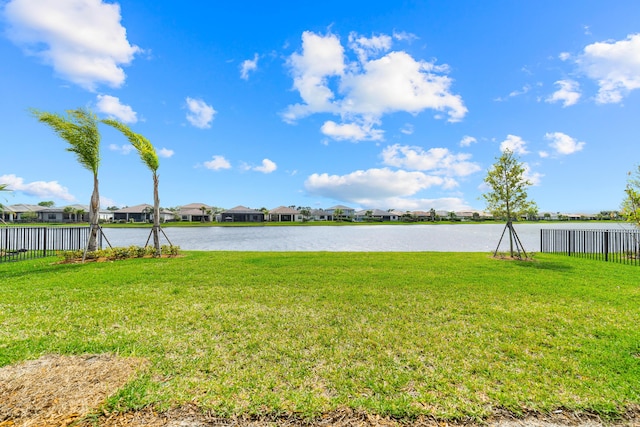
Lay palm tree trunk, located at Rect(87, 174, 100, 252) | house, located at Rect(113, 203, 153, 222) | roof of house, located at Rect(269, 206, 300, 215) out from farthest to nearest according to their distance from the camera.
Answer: roof of house, located at Rect(269, 206, 300, 215) → house, located at Rect(113, 203, 153, 222) → palm tree trunk, located at Rect(87, 174, 100, 252)

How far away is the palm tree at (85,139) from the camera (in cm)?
1088

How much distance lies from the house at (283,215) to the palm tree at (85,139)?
58482 millimetres

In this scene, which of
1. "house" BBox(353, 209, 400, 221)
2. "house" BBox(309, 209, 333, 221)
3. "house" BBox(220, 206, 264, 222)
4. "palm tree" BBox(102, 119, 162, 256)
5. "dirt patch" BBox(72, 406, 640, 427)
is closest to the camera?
"dirt patch" BBox(72, 406, 640, 427)

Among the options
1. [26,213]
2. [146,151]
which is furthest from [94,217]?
[26,213]

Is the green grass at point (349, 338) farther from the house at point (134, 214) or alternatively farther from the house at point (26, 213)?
the house at point (26, 213)

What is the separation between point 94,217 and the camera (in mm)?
11016

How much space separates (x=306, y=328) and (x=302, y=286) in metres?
2.54

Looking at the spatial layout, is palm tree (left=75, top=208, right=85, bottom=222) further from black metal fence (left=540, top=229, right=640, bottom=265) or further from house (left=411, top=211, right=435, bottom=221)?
house (left=411, top=211, right=435, bottom=221)

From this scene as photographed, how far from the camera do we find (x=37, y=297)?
18.7 ft

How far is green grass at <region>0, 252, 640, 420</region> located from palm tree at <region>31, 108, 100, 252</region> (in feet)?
12.6

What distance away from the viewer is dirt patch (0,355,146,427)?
7.71 ft

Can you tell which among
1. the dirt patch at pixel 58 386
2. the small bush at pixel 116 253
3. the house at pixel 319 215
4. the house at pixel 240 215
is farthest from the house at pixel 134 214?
the dirt patch at pixel 58 386

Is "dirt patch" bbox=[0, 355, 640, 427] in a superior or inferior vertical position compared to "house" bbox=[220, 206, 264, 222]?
inferior

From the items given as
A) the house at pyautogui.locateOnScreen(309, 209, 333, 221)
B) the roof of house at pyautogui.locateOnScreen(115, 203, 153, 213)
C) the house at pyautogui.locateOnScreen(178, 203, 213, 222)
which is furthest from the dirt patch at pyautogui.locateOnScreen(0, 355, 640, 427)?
the house at pyautogui.locateOnScreen(309, 209, 333, 221)
